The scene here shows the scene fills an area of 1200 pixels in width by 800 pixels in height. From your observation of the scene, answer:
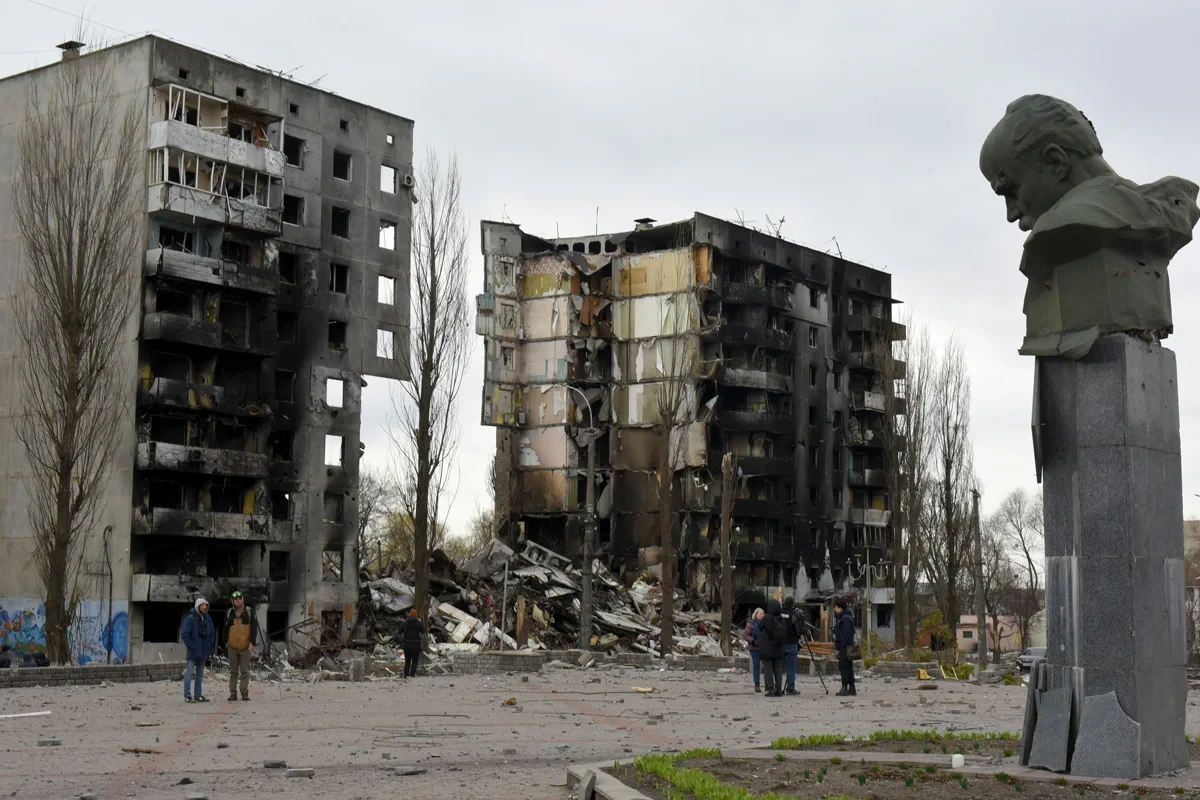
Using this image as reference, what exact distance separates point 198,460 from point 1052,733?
1686 inches

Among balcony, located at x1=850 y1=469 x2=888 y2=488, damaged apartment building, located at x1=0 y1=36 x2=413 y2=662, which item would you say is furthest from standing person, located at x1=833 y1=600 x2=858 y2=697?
balcony, located at x1=850 y1=469 x2=888 y2=488

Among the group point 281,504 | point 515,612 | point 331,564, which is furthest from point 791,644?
point 331,564

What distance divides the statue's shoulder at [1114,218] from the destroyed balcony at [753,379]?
61.8 meters

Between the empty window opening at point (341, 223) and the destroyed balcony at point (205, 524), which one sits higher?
the empty window opening at point (341, 223)

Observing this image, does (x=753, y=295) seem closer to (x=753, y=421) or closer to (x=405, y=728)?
(x=753, y=421)

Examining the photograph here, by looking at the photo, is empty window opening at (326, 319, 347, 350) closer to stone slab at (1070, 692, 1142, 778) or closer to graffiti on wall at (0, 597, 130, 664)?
graffiti on wall at (0, 597, 130, 664)

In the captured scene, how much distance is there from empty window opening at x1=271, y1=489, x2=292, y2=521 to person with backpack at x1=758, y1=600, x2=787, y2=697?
32.9 m

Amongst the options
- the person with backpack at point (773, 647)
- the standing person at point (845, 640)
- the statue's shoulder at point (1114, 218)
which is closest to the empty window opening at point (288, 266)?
the person with backpack at point (773, 647)

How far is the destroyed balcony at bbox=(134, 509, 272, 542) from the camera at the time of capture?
5075 cm

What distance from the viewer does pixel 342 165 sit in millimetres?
60688

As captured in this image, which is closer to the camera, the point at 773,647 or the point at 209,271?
the point at 773,647

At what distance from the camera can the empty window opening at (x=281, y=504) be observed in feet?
188

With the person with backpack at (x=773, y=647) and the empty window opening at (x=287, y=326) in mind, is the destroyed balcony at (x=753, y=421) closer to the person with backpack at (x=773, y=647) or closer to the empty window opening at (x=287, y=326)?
the empty window opening at (x=287, y=326)

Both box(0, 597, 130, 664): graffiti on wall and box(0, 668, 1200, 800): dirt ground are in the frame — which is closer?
box(0, 668, 1200, 800): dirt ground
